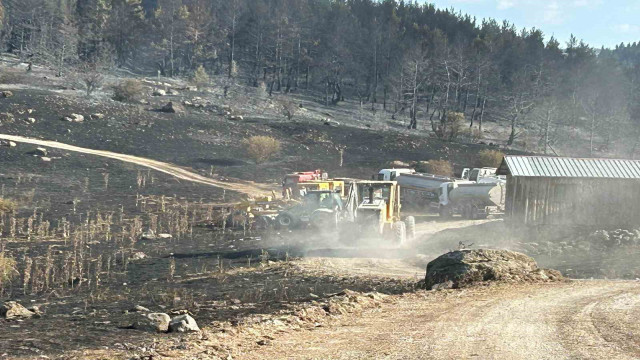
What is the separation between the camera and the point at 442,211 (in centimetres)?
3988

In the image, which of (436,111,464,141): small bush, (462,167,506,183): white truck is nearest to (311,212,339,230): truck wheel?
(462,167,506,183): white truck

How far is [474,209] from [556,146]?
4531 cm

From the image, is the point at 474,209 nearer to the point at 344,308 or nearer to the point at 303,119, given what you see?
the point at 344,308

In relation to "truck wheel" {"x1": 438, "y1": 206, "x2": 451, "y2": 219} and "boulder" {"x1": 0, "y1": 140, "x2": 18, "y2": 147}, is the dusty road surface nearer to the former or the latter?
"truck wheel" {"x1": 438, "y1": 206, "x2": 451, "y2": 219}

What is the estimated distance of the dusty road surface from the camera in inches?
480

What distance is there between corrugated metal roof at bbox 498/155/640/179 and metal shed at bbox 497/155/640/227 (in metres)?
0.05

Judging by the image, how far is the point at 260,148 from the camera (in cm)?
5612

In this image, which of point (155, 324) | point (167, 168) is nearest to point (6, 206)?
point (167, 168)

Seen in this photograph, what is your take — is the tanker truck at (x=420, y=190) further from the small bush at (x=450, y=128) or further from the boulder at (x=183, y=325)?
the small bush at (x=450, y=128)

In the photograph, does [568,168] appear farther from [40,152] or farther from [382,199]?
[40,152]

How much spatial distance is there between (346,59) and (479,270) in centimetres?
8334

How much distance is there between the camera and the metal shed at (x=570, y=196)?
32125mm

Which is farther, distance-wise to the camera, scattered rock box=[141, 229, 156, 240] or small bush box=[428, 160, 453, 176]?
small bush box=[428, 160, 453, 176]

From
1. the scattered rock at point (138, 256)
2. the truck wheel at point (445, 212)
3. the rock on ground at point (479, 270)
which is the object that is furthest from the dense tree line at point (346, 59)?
the rock on ground at point (479, 270)
